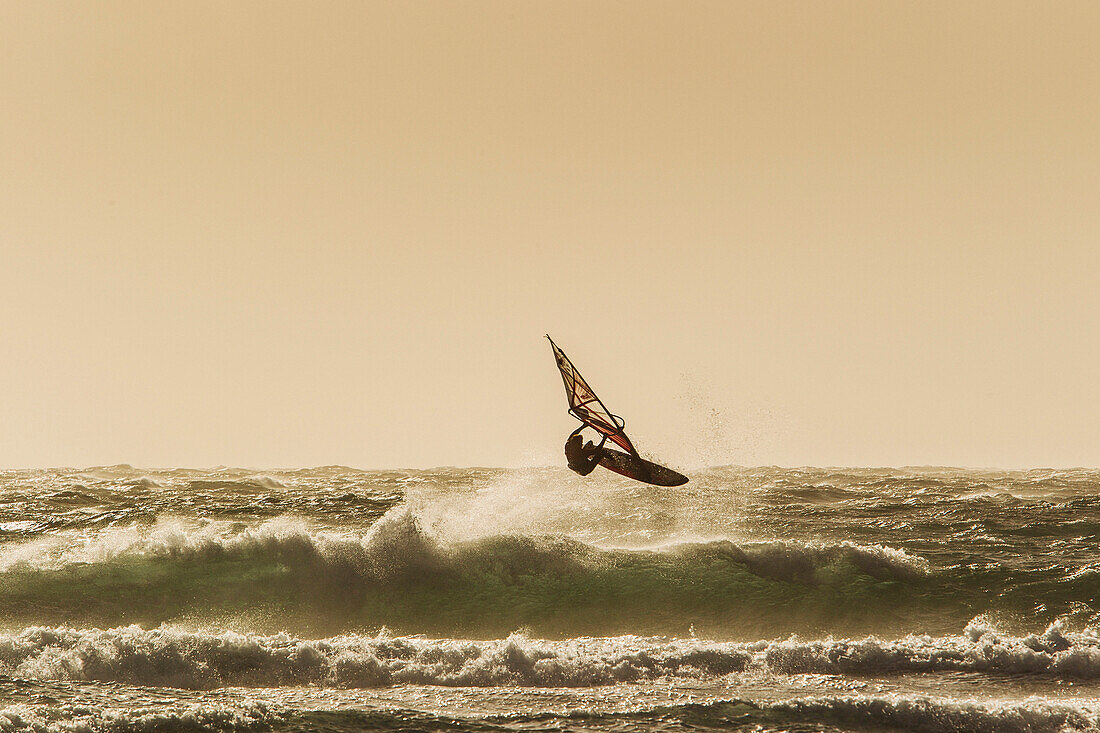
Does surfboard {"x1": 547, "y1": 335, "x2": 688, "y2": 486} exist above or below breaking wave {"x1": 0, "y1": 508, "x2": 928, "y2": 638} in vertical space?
above

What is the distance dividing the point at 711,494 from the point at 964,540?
8.68 meters

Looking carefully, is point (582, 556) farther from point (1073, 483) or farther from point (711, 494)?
point (1073, 483)

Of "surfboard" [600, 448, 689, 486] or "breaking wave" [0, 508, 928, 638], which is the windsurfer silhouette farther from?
"breaking wave" [0, 508, 928, 638]

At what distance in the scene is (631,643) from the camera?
10734 millimetres

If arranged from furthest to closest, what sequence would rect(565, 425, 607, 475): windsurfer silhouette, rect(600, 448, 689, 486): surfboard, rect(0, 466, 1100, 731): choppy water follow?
rect(600, 448, 689, 486): surfboard
rect(565, 425, 607, 475): windsurfer silhouette
rect(0, 466, 1100, 731): choppy water

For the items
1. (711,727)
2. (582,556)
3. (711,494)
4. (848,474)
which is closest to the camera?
(711,727)

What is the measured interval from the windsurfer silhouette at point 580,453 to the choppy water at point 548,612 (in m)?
2.53

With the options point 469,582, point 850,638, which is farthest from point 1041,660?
point 469,582

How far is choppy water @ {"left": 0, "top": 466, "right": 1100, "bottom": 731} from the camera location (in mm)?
8516

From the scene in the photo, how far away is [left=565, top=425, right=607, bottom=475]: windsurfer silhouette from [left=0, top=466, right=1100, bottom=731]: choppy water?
8.30ft

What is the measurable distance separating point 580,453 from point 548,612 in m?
2.99

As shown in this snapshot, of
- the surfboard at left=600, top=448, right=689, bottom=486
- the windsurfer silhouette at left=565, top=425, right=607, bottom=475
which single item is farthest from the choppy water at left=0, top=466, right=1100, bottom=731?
the windsurfer silhouette at left=565, top=425, right=607, bottom=475

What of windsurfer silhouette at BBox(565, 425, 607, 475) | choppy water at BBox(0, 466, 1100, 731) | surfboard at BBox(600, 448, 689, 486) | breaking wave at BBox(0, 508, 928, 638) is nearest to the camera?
choppy water at BBox(0, 466, 1100, 731)

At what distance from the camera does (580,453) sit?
11898mm
